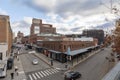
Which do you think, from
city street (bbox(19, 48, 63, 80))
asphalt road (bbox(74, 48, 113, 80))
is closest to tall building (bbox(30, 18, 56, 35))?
asphalt road (bbox(74, 48, 113, 80))

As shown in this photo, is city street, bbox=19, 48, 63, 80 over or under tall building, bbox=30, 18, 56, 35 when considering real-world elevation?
under

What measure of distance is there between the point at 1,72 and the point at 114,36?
30790mm

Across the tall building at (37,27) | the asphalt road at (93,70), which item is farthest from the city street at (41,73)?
the tall building at (37,27)

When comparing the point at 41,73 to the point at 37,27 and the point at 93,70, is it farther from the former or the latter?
the point at 37,27

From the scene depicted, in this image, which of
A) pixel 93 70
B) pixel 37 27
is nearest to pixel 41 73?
pixel 93 70

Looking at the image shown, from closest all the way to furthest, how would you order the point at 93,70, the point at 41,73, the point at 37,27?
the point at 41,73
the point at 93,70
the point at 37,27

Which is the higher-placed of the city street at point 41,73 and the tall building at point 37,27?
the tall building at point 37,27

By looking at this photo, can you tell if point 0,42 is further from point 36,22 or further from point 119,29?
point 36,22

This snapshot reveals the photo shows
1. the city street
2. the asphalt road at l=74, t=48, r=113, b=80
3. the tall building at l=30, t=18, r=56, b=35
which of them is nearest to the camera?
the asphalt road at l=74, t=48, r=113, b=80

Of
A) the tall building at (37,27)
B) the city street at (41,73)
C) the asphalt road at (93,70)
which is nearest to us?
the asphalt road at (93,70)

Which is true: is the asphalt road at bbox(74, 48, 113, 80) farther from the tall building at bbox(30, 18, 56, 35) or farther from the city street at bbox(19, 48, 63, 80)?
the tall building at bbox(30, 18, 56, 35)

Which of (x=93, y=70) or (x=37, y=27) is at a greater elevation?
(x=37, y=27)

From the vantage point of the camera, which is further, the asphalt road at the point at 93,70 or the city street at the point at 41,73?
the city street at the point at 41,73

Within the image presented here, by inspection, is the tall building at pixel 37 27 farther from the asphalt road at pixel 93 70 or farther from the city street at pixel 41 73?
the city street at pixel 41 73
